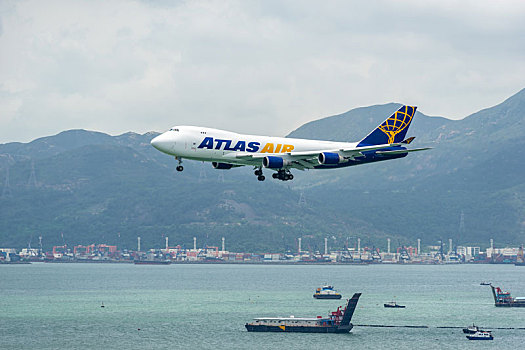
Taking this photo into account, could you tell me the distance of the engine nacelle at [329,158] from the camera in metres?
121

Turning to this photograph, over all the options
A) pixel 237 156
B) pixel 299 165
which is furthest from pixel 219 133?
pixel 299 165

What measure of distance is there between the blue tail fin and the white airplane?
3.98 metres

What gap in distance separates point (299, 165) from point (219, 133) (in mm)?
13056

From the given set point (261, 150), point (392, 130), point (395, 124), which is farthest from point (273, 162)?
point (395, 124)

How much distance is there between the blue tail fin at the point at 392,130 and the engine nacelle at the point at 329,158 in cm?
1279

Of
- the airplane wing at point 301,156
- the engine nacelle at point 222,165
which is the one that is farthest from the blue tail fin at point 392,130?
the engine nacelle at point 222,165

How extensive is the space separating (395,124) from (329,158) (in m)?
21.2

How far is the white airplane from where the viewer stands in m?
115

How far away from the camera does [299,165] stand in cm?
12294

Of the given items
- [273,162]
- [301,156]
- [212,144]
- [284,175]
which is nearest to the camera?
[212,144]

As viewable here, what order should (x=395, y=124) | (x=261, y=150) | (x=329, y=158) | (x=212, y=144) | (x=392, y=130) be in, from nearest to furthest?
1. (x=212, y=144)
2. (x=261, y=150)
3. (x=329, y=158)
4. (x=392, y=130)
5. (x=395, y=124)

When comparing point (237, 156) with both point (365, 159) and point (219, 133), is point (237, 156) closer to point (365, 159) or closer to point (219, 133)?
→ point (219, 133)

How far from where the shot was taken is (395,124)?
454 ft

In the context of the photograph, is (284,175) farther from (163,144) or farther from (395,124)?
(395,124)
